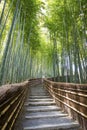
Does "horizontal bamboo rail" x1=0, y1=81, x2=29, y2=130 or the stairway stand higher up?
"horizontal bamboo rail" x1=0, y1=81, x2=29, y2=130

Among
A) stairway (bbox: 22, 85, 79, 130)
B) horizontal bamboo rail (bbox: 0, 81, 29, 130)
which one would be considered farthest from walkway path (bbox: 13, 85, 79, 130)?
horizontal bamboo rail (bbox: 0, 81, 29, 130)

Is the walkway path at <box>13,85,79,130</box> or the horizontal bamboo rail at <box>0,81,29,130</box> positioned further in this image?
the walkway path at <box>13,85,79,130</box>

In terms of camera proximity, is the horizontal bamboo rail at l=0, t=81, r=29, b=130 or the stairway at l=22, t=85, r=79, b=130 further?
the stairway at l=22, t=85, r=79, b=130

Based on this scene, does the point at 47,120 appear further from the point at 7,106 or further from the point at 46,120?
the point at 7,106

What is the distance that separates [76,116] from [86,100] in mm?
851

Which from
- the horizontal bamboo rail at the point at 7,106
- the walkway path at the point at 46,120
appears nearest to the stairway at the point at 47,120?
the walkway path at the point at 46,120

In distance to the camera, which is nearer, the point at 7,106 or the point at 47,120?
the point at 7,106

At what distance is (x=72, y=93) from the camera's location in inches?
180

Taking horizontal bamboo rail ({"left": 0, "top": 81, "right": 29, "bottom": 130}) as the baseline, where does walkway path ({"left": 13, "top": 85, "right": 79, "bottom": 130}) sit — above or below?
below

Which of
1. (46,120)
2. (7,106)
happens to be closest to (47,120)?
(46,120)

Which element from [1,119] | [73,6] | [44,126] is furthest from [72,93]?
Result: [73,6]

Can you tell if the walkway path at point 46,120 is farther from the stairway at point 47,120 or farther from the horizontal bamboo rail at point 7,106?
the horizontal bamboo rail at point 7,106

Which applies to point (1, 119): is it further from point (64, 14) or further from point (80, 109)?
point (64, 14)

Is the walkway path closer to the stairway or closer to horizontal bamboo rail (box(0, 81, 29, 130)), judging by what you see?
the stairway
